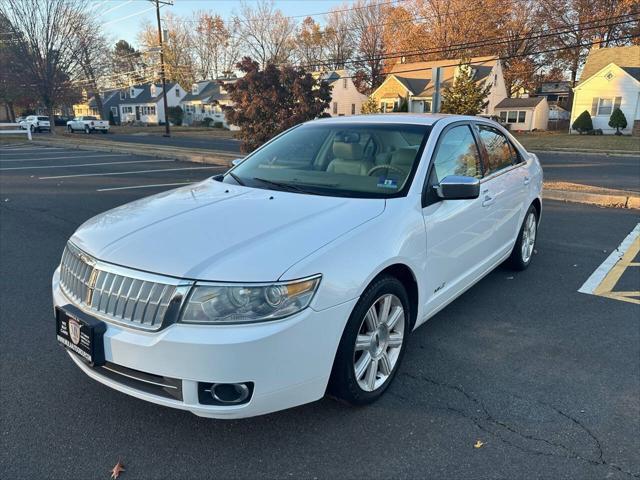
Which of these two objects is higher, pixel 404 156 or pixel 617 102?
pixel 617 102

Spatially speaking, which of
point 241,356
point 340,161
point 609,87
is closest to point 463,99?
point 340,161

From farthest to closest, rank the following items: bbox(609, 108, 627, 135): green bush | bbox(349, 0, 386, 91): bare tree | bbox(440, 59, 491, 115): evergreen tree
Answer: bbox(349, 0, 386, 91): bare tree < bbox(609, 108, 627, 135): green bush < bbox(440, 59, 491, 115): evergreen tree

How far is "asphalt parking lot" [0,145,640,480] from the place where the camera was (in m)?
2.42

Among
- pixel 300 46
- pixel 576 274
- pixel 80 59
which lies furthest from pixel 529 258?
pixel 300 46

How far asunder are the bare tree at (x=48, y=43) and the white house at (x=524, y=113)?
117 feet

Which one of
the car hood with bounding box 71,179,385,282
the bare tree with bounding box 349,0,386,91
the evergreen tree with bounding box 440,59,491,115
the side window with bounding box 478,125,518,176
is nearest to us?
the car hood with bounding box 71,179,385,282

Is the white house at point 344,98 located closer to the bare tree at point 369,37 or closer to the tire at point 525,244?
the bare tree at point 369,37

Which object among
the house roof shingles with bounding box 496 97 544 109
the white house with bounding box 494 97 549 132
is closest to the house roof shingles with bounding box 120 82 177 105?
the house roof shingles with bounding box 496 97 544 109

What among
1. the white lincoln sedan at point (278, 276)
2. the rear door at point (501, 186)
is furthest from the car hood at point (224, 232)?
the rear door at point (501, 186)

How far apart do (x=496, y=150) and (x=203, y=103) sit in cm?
6398

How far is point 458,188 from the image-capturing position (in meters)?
3.19

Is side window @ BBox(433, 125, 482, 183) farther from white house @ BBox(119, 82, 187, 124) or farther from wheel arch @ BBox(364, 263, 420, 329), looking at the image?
white house @ BBox(119, 82, 187, 124)

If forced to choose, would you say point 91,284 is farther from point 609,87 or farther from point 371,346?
point 609,87

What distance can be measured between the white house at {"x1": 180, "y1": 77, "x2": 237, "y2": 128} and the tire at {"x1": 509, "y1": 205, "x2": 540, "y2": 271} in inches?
2301
